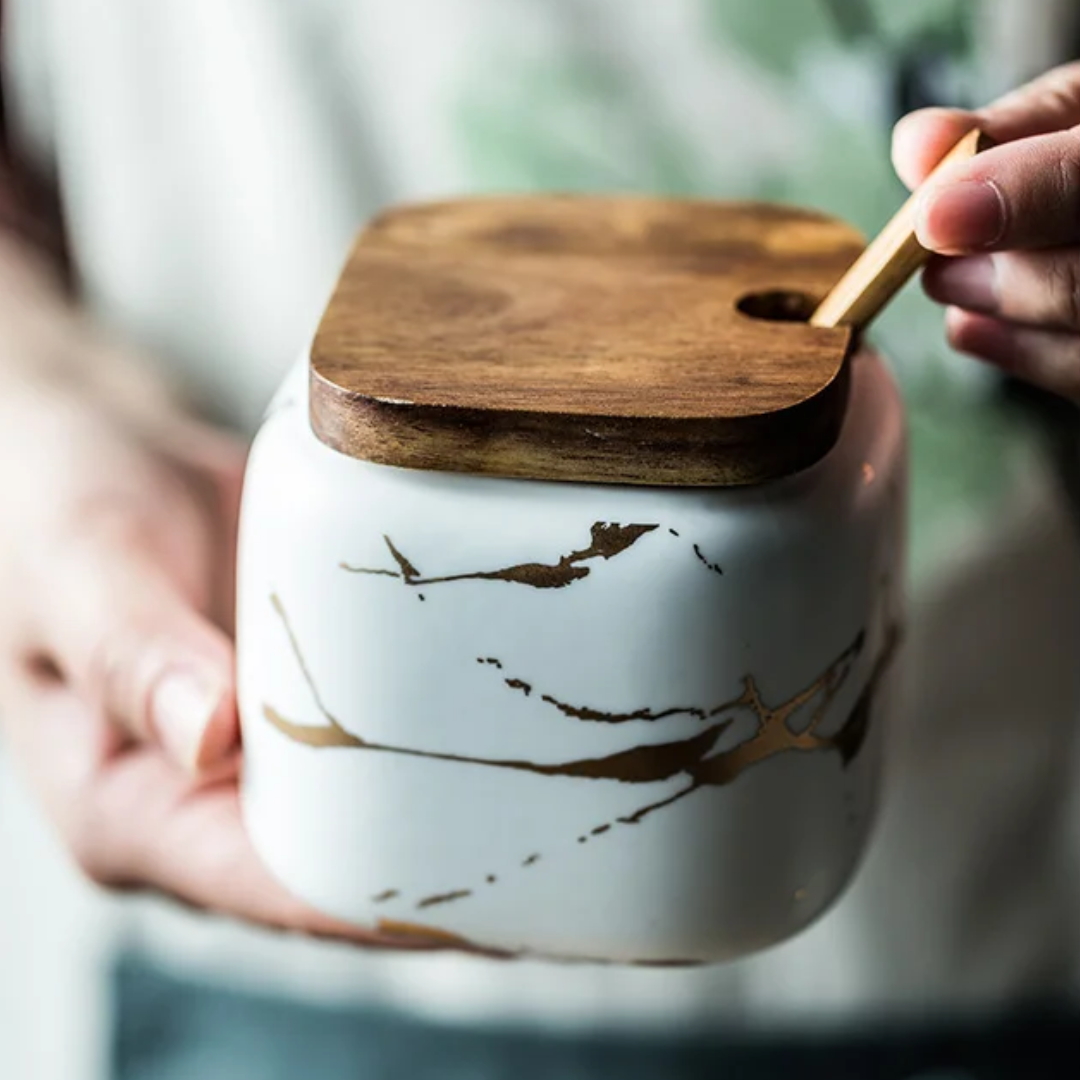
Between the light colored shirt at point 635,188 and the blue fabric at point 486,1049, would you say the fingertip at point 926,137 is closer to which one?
the light colored shirt at point 635,188

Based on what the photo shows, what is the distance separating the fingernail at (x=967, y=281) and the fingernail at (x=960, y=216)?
0.04 meters

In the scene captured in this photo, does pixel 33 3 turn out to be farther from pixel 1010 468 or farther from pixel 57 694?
pixel 1010 468

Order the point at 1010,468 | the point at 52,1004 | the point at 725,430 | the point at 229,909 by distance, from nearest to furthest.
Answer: the point at 725,430, the point at 229,909, the point at 1010,468, the point at 52,1004

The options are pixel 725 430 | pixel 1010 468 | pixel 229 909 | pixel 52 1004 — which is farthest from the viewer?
pixel 52 1004

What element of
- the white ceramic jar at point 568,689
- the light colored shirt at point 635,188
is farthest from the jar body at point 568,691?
the light colored shirt at point 635,188

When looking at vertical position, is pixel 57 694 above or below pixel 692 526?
below

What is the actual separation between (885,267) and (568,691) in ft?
0.46

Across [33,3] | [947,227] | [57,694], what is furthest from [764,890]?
[33,3]

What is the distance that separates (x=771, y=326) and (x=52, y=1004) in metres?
0.67

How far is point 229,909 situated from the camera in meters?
0.55

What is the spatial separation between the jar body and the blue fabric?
34 cm

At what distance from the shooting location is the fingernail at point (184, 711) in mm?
467

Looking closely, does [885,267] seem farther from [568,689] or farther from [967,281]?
[568,689]

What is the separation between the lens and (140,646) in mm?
512
